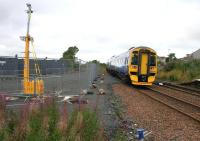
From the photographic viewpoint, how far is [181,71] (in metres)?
35.6

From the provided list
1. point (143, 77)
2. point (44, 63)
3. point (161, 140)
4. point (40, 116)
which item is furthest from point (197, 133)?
point (143, 77)

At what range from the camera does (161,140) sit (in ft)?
26.0

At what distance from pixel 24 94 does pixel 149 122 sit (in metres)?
5.64

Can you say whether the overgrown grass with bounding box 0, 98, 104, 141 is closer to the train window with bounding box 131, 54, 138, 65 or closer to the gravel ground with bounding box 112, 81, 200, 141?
the gravel ground with bounding box 112, 81, 200, 141

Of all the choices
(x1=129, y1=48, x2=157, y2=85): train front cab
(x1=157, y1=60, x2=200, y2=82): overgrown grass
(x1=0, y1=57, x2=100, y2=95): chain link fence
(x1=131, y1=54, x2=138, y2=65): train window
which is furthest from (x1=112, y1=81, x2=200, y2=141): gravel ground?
(x1=157, y1=60, x2=200, y2=82): overgrown grass

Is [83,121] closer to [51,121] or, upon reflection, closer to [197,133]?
[51,121]

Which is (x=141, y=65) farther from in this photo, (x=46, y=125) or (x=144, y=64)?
(x=46, y=125)

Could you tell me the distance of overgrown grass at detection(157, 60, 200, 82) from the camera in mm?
32688

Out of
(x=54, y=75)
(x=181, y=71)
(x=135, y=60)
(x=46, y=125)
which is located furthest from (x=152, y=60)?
(x=46, y=125)

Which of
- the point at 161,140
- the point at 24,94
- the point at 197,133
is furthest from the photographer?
the point at 24,94

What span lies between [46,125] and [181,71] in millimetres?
32312

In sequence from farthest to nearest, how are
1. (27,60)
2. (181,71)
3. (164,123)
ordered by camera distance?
(181,71) < (27,60) < (164,123)

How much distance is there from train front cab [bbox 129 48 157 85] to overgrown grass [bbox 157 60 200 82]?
345 inches

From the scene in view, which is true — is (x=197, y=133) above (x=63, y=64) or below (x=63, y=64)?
below
